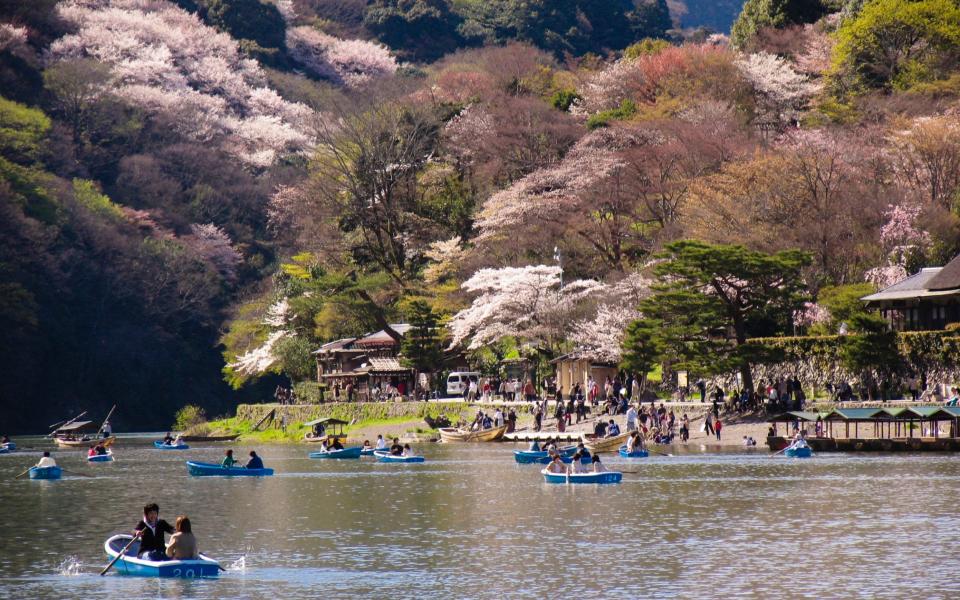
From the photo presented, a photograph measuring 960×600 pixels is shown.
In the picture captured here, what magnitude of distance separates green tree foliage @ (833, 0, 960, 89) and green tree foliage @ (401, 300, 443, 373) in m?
30.7

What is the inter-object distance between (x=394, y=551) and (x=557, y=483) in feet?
47.5

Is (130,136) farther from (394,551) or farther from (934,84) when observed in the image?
(394,551)

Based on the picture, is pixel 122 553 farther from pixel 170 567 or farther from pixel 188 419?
pixel 188 419

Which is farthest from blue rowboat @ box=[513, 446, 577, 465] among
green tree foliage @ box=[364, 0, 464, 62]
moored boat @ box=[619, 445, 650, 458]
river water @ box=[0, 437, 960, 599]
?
green tree foliage @ box=[364, 0, 464, 62]

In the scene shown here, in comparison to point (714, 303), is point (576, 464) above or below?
below

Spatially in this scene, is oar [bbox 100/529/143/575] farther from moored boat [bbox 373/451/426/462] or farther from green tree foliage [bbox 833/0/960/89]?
green tree foliage [bbox 833/0/960/89]

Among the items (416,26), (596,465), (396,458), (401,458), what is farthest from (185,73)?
(596,465)

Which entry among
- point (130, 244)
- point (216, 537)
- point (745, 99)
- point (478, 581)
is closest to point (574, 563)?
point (478, 581)

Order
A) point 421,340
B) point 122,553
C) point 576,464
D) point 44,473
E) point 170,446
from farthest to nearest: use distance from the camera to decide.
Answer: point 421,340 → point 170,446 → point 44,473 → point 576,464 → point 122,553

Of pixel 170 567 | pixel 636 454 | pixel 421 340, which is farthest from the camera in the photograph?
pixel 421 340

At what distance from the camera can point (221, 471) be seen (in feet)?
179

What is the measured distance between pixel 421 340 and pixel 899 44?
35.1 metres

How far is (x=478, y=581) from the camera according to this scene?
28375 mm

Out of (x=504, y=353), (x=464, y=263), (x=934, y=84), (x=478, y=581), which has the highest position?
(x=934, y=84)
